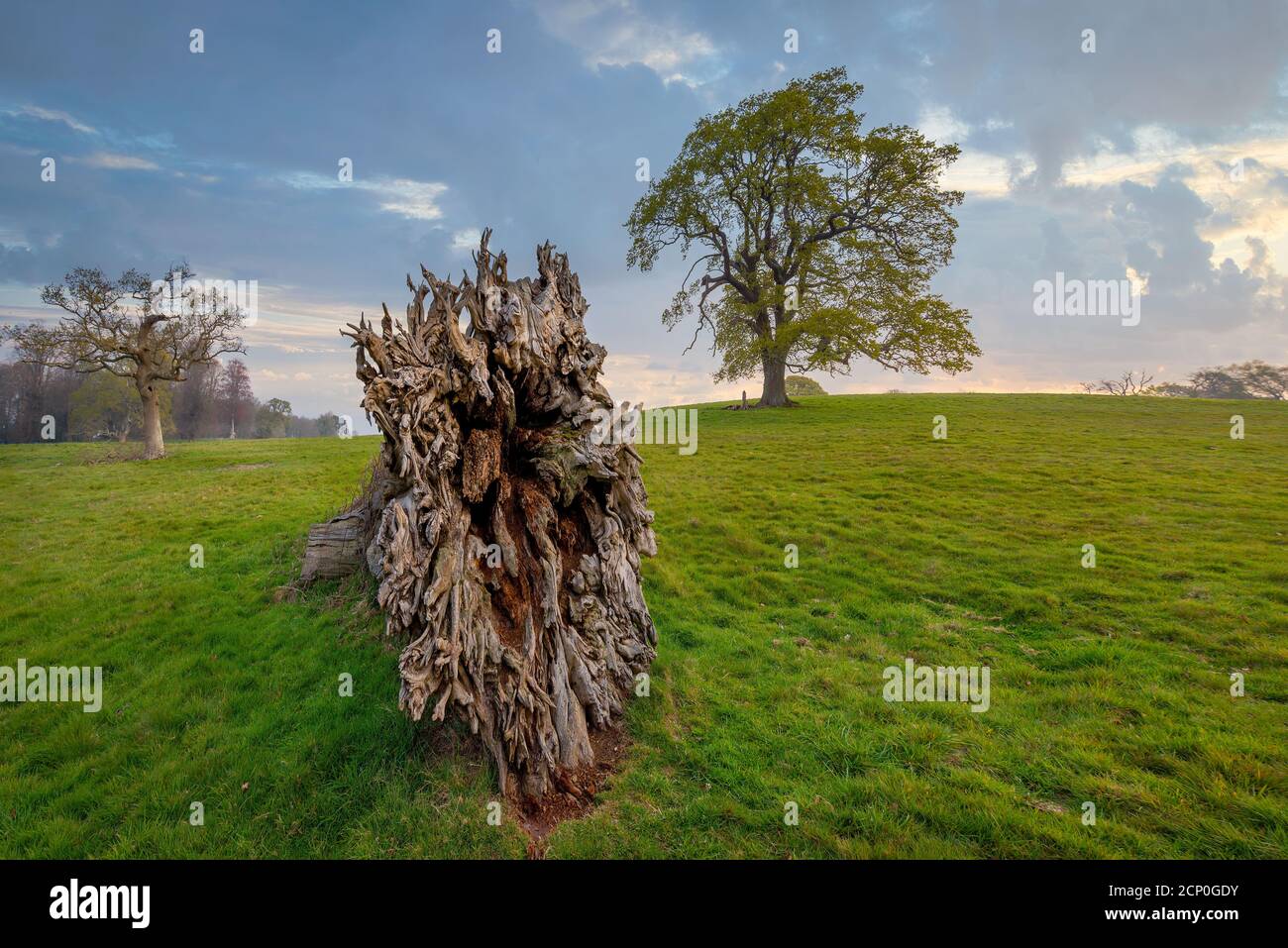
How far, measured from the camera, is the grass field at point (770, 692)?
4.51m

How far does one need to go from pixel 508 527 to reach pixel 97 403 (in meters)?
68.3


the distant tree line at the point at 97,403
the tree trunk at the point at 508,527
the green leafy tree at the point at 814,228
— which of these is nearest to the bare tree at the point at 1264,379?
the green leafy tree at the point at 814,228

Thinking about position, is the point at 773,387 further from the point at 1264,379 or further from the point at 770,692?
the point at 1264,379

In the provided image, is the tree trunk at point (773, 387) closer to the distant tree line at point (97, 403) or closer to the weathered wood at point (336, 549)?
the weathered wood at point (336, 549)

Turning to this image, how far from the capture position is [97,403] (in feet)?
164

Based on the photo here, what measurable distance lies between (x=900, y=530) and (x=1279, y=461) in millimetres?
17082

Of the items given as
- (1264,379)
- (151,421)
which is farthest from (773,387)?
(1264,379)

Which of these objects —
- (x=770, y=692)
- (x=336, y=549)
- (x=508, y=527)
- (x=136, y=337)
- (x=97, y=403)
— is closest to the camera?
(x=508, y=527)

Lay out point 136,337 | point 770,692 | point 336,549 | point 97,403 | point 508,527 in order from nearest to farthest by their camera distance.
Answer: point 508,527 < point 770,692 < point 336,549 < point 136,337 < point 97,403

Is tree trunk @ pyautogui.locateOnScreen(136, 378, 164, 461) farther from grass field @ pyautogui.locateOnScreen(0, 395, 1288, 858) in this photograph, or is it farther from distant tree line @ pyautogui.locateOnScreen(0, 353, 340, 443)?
distant tree line @ pyautogui.locateOnScreen(0, 353, 340, 443)

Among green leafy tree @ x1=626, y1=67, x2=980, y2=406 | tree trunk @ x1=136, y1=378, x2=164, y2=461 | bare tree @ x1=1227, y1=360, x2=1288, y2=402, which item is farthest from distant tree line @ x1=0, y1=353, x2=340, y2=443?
bare tree @ x1=1227, y1=360, x2=1288, y2=402

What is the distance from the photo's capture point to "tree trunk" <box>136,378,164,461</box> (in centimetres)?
2711

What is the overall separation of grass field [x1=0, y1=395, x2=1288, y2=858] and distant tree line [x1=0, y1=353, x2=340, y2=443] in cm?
4374

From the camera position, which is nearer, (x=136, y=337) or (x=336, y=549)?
(x=336, y=549)
